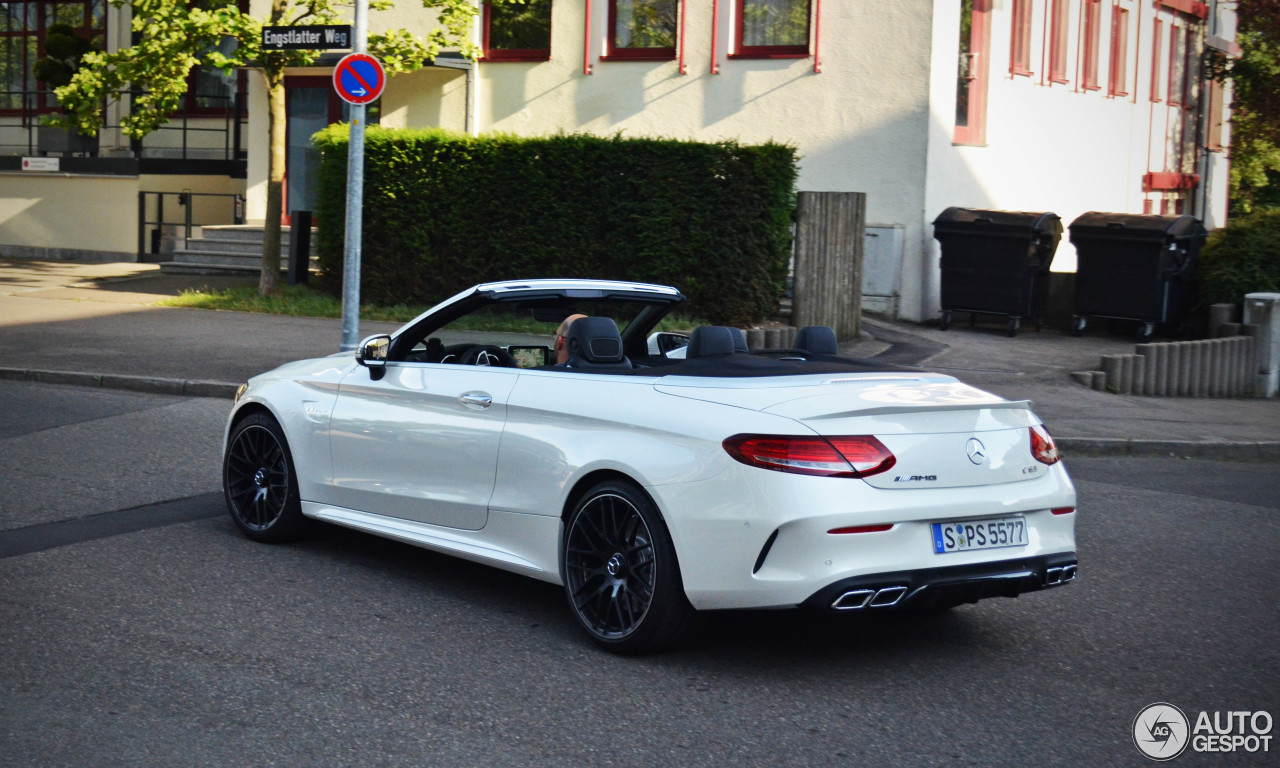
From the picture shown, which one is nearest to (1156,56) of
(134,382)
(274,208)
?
(274,208)

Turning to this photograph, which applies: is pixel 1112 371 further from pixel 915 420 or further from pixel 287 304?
pixel 287 304

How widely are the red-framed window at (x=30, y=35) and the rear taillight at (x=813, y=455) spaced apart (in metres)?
30.5

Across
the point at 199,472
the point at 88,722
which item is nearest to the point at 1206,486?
the point at 199,472

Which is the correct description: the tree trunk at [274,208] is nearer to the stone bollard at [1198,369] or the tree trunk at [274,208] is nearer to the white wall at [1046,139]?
the white wall at [1046,139]

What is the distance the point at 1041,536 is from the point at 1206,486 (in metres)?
5.26

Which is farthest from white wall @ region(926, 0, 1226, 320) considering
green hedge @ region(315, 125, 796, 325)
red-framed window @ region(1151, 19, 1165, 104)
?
green hedge @ region(315, 125, 796, 325)

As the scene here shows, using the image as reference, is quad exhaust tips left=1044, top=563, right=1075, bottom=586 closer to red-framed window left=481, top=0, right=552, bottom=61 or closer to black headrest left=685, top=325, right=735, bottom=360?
black headrest left=685, top=325, right=735, bottom=360

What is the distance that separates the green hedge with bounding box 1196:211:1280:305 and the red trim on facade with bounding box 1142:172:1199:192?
34.5 feet

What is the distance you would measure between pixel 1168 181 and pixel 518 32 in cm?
1467

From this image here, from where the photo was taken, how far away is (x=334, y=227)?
64.0 ft

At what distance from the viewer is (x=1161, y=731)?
177 inches

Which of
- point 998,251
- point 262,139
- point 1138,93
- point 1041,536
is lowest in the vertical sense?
point 1041,536

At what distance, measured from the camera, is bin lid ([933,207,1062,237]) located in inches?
707

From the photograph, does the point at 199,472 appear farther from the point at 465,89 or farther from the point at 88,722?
the point at 465,89
